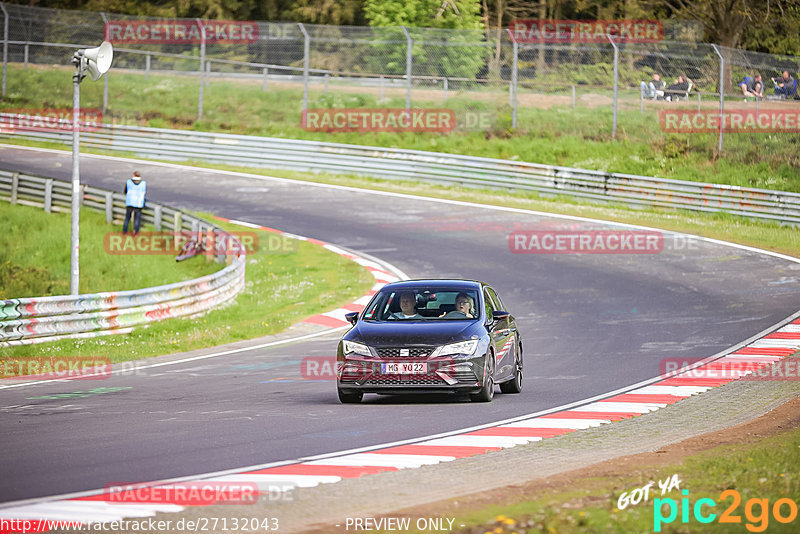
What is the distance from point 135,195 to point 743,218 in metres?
16.6

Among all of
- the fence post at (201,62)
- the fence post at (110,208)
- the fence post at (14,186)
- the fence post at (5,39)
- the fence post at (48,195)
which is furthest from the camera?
the fence post at (5,39)

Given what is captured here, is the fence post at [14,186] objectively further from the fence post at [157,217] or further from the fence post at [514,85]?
the fence post at [514,85]

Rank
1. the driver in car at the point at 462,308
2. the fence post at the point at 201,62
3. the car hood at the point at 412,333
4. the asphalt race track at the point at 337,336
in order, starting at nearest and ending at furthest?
the asphalt race track at the point at 337,336, the car hood at the point at 412,333, the driver in car at the point at 462,308, the fence post at the point at 201,62

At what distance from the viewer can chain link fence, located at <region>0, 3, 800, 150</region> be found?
35750mm

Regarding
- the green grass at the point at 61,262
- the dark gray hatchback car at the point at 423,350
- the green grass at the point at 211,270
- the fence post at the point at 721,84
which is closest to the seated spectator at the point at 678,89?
the fence post at the point at 721,84

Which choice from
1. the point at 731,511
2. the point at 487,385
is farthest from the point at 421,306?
the point at 731,511

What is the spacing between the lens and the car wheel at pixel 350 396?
12.9 meters

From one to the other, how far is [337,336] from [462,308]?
6.50 metres

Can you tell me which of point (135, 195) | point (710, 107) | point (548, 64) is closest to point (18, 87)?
point (135, 195)

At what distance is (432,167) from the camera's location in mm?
37562

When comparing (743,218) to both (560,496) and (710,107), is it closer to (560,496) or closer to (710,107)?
(710,107)

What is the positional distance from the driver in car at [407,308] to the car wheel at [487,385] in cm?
110

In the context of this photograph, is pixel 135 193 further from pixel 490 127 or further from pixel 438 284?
pixel 438 284

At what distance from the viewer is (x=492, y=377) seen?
13.1 metres
